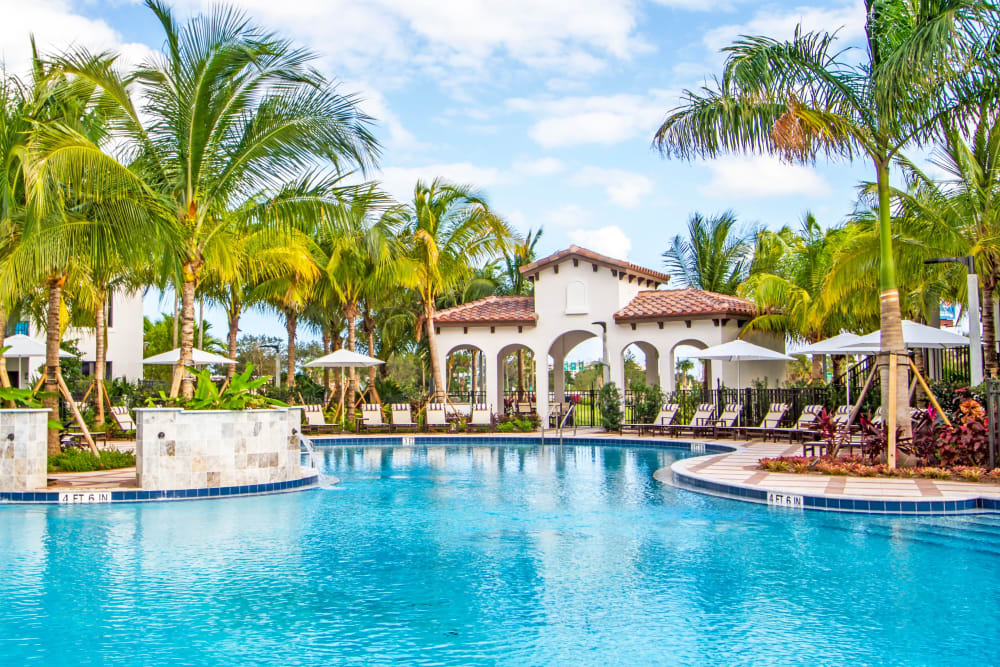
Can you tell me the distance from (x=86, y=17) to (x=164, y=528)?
11.1 metres

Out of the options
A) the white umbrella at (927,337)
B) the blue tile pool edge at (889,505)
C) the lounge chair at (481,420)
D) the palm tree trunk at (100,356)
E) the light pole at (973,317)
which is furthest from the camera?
the lounge chair at (481,420)

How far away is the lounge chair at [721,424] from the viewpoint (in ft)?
67.6

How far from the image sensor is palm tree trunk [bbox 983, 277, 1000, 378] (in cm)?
1398

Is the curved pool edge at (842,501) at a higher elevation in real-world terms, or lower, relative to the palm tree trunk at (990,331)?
lower

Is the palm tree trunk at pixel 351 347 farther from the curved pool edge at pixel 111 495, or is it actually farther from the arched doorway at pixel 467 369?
the curved pool edge at pixel 111 495

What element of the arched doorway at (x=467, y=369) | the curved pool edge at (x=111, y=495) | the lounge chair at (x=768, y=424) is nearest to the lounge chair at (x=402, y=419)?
the arched doorway at (x=467, y=369)

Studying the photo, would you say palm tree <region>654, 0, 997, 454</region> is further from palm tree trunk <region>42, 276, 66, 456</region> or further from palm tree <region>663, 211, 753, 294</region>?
palm tree <region>663, 211, 753, 294</region>

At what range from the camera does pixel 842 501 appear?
10336 millimetres

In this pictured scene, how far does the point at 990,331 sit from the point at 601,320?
12.5 meters

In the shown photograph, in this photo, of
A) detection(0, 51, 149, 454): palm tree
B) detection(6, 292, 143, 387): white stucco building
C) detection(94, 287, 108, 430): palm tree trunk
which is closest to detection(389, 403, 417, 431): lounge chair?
detection(94, 287, 108, 430): palm tree trunk

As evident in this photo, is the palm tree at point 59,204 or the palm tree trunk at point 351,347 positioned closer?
the palm tree at point 59,204

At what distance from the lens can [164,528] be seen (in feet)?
31.8

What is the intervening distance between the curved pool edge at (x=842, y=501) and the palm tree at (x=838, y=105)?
250 centimetres

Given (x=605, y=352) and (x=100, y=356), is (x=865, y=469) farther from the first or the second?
(x=100, y=356)
